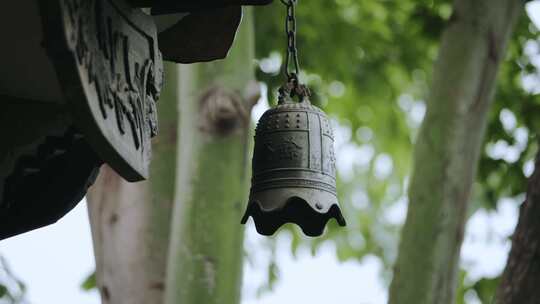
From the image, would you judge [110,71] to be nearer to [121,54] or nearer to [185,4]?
[121,54]

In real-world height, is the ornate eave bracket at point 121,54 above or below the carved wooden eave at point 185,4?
below

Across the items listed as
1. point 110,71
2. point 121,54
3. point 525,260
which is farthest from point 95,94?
point 525,260

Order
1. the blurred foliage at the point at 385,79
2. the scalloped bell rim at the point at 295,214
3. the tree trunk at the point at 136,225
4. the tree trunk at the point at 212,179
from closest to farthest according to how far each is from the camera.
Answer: the scalloped bell rim at the point at 295,214 → the tree trunk at the point at 212,179 → the tree trunk at the point at 136,225 → the blurred foliage at the point at 385,79

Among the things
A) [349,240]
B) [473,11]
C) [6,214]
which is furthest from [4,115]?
[349,240]

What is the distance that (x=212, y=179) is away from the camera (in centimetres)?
454

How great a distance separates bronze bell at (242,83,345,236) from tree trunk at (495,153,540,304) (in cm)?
84

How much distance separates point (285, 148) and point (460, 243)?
1.61 m

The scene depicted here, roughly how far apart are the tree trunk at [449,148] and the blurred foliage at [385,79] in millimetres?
1027

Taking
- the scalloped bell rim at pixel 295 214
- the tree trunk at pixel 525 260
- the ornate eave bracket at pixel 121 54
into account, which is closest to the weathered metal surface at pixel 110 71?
the ornate eave bracket at pixel 121 54

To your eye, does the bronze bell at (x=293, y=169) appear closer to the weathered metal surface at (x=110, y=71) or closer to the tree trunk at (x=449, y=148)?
the weathered metal surface at (x=110, y=71)

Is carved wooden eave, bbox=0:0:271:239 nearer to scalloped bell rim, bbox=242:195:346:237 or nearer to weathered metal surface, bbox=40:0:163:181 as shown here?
weathered metal surface, bbox=40:0:163:181

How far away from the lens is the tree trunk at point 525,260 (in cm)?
374

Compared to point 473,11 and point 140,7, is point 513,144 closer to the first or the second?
point 473,11

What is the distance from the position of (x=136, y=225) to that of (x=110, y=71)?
2.44 metres
